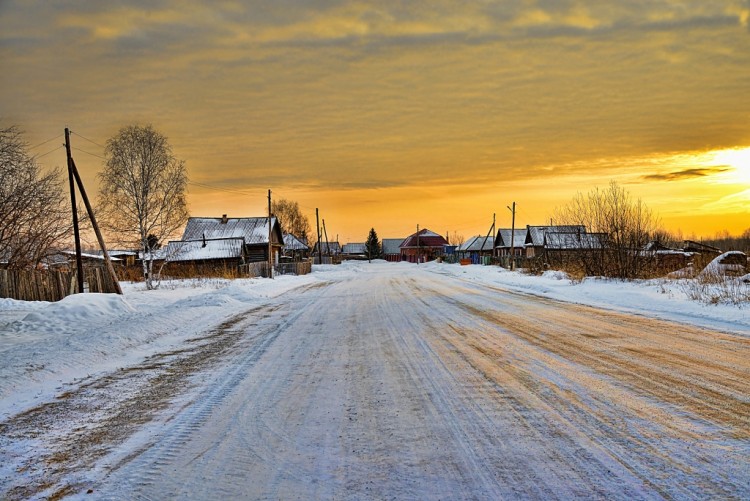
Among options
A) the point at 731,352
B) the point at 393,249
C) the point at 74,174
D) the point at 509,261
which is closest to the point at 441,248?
the point at 393,249

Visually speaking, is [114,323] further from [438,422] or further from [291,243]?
[291,243]

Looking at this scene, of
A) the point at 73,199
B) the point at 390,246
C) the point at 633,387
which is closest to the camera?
the point at 633,387

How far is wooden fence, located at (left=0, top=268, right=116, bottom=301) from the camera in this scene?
57.6ft

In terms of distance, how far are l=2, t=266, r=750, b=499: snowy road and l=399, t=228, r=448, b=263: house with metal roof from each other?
10741 cm

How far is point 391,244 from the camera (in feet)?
481

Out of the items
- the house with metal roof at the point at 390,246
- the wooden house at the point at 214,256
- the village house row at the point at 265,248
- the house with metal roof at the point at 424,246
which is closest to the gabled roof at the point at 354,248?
the house with metal roof at the point at 390,246

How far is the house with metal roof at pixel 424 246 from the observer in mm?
117600

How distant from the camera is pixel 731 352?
744 cm

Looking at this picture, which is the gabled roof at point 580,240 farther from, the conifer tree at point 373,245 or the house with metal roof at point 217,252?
the conifer tree at point 373,245

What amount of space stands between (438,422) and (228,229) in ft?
177

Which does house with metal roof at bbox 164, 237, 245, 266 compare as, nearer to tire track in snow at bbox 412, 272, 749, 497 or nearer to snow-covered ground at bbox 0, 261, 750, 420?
snow-covered ground at bbox 0, 261, 750, 420

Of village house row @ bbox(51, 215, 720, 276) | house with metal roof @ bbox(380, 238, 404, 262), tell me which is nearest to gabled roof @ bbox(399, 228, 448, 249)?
house with metal roof @ bbox(380, 238, 404, 262)

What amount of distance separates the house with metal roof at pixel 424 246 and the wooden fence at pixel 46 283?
3836 inches

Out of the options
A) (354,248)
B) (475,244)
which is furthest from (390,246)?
(475,244)
